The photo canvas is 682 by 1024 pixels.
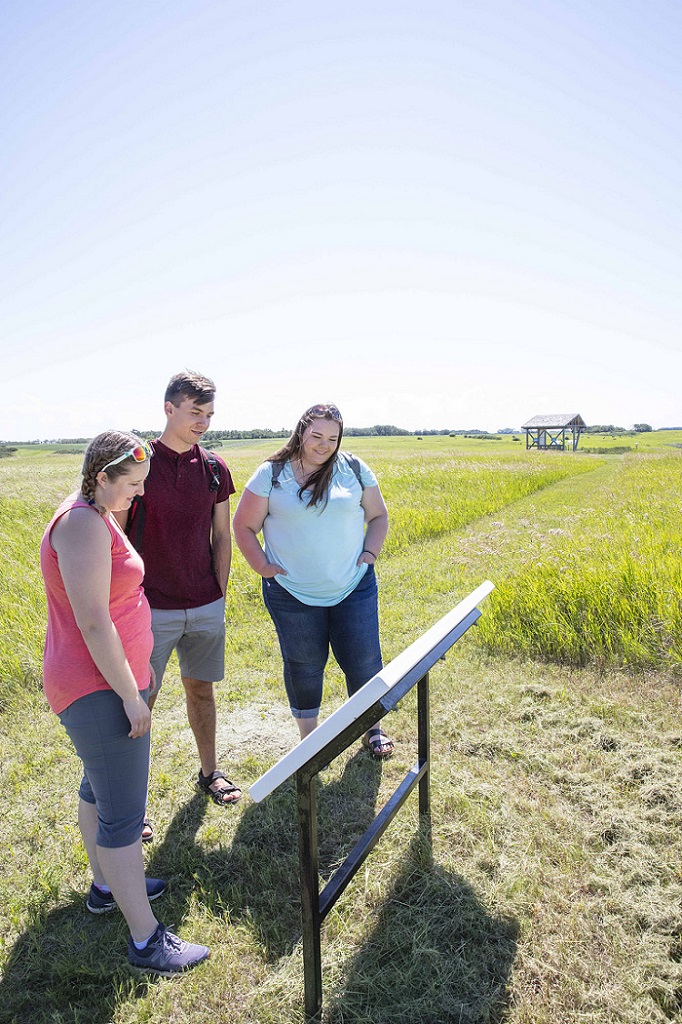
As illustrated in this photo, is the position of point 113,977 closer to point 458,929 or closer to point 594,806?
point 458,929

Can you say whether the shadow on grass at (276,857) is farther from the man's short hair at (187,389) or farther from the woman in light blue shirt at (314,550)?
the man's short hair at (187,389)

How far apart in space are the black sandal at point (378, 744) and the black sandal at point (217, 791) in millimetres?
855

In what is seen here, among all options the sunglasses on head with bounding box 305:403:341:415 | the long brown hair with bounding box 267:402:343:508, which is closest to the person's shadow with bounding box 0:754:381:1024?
the long brown hair with bounding box 267:402:343:508

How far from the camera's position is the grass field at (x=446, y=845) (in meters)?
2.12

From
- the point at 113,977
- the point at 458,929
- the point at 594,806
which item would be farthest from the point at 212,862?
the point at 594,806

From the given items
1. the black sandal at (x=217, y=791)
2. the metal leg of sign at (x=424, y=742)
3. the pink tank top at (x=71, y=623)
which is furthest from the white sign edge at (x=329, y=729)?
the black sandal at (x=217, y=791)

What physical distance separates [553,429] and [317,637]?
58.1 m

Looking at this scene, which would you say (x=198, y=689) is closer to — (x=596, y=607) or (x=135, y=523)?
(x=135, y=523)

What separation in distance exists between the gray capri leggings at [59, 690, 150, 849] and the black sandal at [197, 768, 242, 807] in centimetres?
123

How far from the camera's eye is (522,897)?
2457 mm

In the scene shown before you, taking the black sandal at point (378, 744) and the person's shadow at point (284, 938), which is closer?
the person's shadow at point (284, 938)

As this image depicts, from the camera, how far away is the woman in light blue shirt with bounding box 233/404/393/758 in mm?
3039

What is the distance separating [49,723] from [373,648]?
2725 millimetres

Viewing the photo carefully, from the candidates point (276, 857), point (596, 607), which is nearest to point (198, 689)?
point (276, 857)
